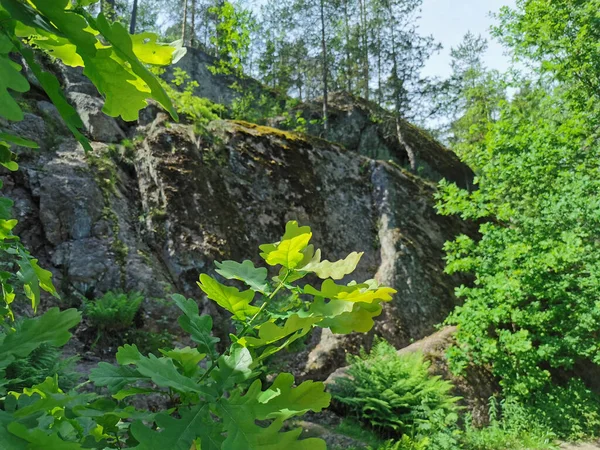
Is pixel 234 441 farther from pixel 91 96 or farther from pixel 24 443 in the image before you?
pixel 91 96

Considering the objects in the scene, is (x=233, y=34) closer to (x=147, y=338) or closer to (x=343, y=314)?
(x=147, y=338)

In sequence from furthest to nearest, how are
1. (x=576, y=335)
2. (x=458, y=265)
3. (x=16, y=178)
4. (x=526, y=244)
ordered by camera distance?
(x=458, y=265) < (x=526, y=244) < (x=576, y=335) < (x=16, y=178)

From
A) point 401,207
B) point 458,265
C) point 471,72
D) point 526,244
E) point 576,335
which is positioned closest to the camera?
point 576,335

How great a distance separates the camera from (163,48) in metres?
0.54

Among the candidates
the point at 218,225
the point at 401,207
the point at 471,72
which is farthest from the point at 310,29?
the point at 218,225

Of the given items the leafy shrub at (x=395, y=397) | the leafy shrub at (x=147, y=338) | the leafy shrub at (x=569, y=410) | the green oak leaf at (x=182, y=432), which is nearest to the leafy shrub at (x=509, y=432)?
the leafy shrub at (x=569, y=410)

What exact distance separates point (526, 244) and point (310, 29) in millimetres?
14898

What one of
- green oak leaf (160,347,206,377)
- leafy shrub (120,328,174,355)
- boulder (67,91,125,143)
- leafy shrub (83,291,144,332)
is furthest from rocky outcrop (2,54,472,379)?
green oak leaf (160,347,206,377)

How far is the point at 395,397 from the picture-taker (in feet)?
17.5

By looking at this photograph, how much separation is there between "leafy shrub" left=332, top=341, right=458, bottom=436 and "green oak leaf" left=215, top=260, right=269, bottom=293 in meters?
4.82

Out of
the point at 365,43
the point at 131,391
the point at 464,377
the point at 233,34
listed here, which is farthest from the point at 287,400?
the point at 365,43

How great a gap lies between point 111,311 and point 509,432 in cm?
545

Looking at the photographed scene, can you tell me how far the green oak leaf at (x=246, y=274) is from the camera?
68 cm

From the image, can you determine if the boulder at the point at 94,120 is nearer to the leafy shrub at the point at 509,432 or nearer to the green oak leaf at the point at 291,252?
the leafy shrub at the point at 509,432
